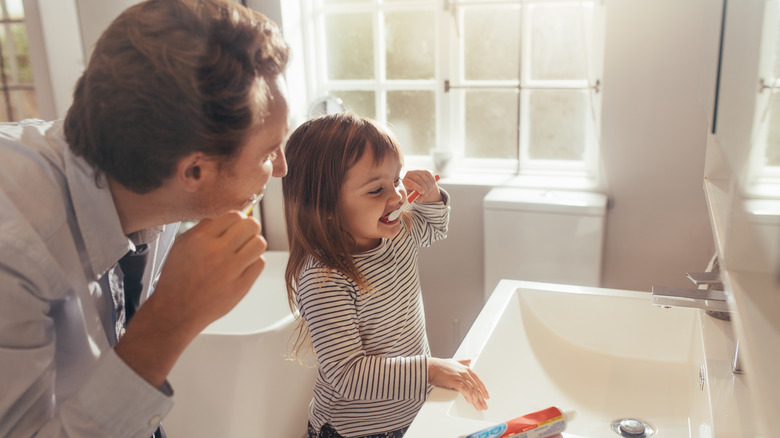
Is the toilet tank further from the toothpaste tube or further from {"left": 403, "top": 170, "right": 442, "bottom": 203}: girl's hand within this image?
the toothpaste tube

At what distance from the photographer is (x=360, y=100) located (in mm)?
2691

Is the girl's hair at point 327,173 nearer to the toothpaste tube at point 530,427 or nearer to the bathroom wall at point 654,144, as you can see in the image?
the toothpaste tube at point 530,427

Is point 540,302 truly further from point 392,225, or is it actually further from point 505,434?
point 505,434

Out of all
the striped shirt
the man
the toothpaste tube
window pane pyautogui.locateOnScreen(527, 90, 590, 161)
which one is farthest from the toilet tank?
the man

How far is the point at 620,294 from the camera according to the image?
1.48 m

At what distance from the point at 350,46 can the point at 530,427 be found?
203 cm

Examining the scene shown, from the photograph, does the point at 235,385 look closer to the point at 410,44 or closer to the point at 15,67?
the point at 15,67

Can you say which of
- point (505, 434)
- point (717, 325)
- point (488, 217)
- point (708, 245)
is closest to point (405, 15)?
point (488, 217)

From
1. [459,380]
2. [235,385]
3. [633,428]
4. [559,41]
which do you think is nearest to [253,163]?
[459,380]

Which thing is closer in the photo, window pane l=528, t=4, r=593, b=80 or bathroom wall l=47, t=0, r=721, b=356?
bathroom wall l=47, t=0, r=721, b=356

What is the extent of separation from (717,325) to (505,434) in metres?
0.56

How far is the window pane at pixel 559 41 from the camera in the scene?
88.9 inches

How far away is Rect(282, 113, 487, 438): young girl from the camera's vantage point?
3.79ft

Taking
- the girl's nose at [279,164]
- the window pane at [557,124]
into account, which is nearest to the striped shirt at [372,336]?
the girl's nose at [279,164]
